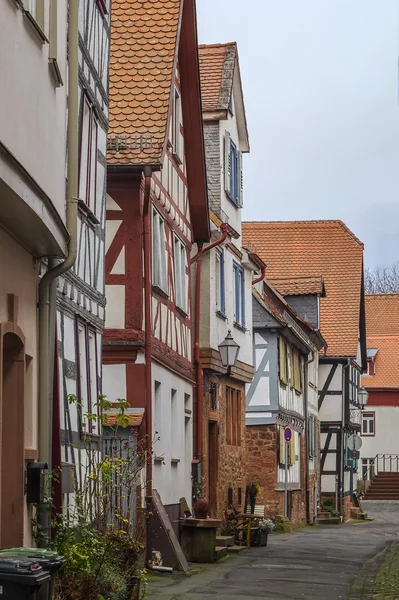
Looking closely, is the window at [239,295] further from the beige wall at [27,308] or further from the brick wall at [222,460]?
the beige wall at [27,308]

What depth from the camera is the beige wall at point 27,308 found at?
10.8m

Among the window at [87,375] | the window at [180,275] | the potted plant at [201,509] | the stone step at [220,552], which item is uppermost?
the window at [180,275]

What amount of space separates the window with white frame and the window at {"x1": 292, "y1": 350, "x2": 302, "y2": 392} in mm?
16924

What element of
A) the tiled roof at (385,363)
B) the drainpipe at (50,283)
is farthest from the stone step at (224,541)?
the tiled roof at (385,363)

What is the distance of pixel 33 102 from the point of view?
10.5 metres

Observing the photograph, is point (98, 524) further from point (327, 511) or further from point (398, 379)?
point (398, 379)

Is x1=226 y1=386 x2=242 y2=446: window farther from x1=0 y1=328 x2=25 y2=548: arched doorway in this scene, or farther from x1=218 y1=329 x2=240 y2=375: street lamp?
x1=0 y1=328 x2=25 y2=548: arched doorway

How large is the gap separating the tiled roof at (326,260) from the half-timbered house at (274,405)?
9309 mm

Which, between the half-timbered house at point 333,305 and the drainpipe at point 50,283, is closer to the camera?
the drainpipe at point 50,283

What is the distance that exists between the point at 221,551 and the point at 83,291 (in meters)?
8.79

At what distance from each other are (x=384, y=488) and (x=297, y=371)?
25.8 m

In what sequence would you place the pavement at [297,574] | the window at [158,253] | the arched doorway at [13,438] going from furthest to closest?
the window at [158,253], the pavement at [297,574], the arched doorway at [13,438]

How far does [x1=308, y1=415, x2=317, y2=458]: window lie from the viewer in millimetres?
43219

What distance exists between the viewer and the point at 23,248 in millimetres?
11406
